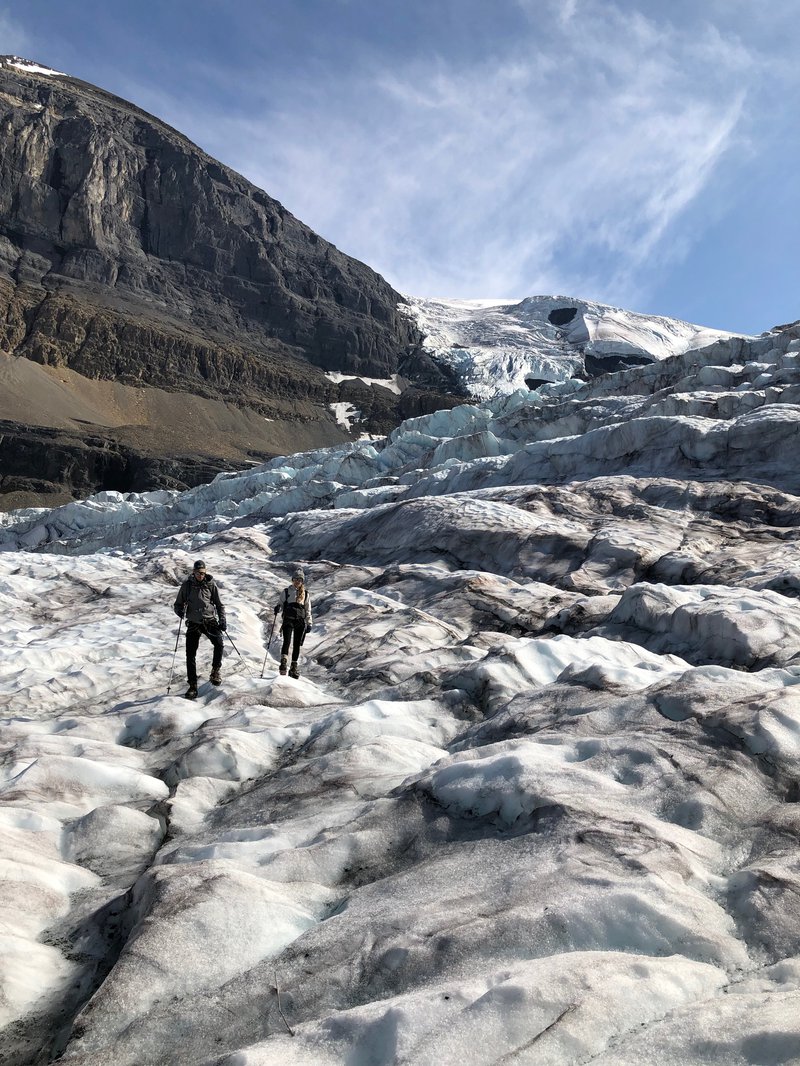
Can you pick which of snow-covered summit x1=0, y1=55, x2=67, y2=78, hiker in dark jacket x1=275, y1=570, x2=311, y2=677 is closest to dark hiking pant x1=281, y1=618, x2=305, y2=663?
hiker in dark jacket x1=275, y1=570, x2=311, y2=677

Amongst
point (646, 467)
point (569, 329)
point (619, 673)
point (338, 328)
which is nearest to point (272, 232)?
point (338, 328)

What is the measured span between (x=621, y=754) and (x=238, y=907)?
296cm

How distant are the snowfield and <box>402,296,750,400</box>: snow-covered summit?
14003cm

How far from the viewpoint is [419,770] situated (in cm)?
656

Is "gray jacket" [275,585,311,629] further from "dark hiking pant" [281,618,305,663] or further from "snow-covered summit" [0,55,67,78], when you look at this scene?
"snow-covered summit" [0,55,67,78]

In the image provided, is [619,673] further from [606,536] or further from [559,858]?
[606,536]

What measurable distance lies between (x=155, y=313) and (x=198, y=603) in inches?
5888

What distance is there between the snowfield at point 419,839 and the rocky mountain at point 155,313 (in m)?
91.9

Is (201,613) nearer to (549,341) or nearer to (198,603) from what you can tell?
(198,603)

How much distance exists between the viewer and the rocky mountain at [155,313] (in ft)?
353

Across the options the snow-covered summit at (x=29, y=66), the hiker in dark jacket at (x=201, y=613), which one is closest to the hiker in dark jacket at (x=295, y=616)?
the hiker in dark jacket at (x=201, y=613)

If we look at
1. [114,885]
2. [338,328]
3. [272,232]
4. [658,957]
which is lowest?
[114,885]

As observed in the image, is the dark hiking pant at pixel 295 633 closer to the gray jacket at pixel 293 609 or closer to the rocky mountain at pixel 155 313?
the gray jacket at pixel 293 609

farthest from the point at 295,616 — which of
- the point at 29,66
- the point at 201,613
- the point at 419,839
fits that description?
the point at 29,66
